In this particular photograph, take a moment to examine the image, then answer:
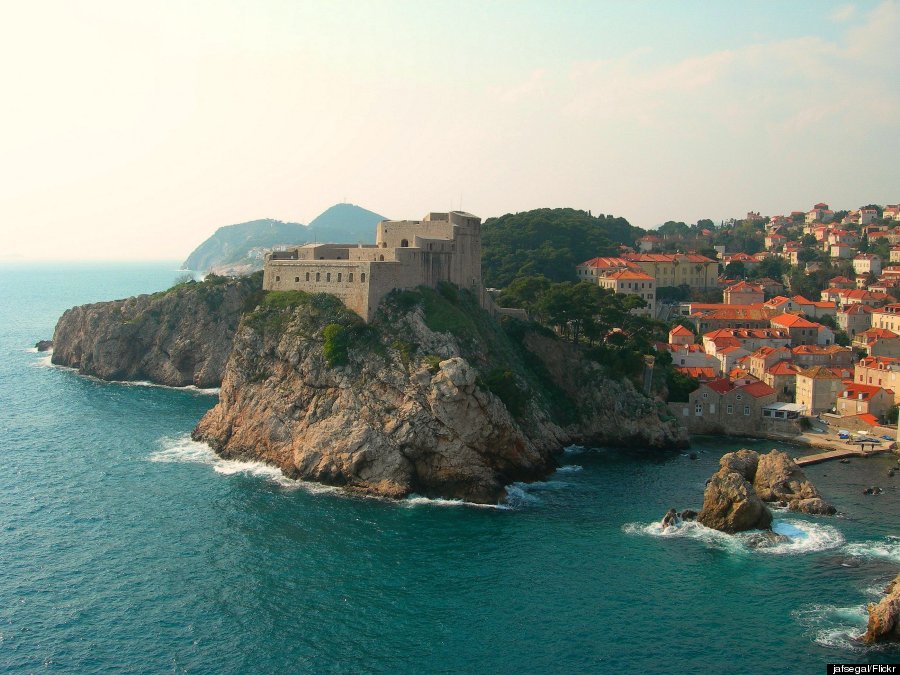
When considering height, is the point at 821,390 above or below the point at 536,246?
below

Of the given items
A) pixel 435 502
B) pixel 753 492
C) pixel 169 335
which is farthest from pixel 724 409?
pixel 169 335

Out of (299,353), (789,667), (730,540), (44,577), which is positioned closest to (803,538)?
(730,540)

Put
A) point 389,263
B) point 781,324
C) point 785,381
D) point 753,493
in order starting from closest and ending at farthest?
point 753,493
point 389,263
point 785,381
point 781,324

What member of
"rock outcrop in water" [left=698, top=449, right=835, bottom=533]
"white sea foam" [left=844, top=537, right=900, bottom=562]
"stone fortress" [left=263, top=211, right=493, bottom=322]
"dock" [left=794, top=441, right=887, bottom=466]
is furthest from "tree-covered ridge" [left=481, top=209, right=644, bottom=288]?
"white sea foam" [left=844, top=537, right=900, bottom=562]

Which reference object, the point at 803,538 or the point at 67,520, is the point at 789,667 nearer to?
the point at 803,538

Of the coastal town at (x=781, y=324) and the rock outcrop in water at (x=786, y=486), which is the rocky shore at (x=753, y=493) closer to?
the rock outcrop in water at (x=786, y=486)

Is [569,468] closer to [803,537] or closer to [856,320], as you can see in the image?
[803,537]

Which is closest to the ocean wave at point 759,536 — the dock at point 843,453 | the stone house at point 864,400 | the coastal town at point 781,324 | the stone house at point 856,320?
the dock at point 843,453
